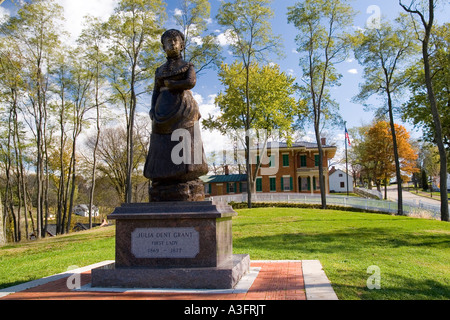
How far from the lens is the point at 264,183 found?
39281 millimetres

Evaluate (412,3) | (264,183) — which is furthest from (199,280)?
(264,183)

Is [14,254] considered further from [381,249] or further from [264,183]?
[264,183]

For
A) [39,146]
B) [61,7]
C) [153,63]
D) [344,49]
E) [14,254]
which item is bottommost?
[14,254]

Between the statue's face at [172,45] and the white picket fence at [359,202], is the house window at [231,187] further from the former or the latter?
the statue's face at [172,45]

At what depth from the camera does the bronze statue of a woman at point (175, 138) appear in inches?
Answer: 241

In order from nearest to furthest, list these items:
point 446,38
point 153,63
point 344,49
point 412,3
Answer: point 412,3 < point 446,38 < point 153,63 < point 344,49

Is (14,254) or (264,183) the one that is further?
(264,183)

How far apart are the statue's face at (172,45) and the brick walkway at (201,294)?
13.4 feet

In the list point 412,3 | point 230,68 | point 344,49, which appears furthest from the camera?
point 230,68

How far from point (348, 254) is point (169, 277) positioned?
5148 mm

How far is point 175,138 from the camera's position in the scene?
247 inches

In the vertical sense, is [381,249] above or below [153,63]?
below

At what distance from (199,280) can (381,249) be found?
607cm

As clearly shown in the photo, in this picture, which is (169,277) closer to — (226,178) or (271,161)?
(271,161)
